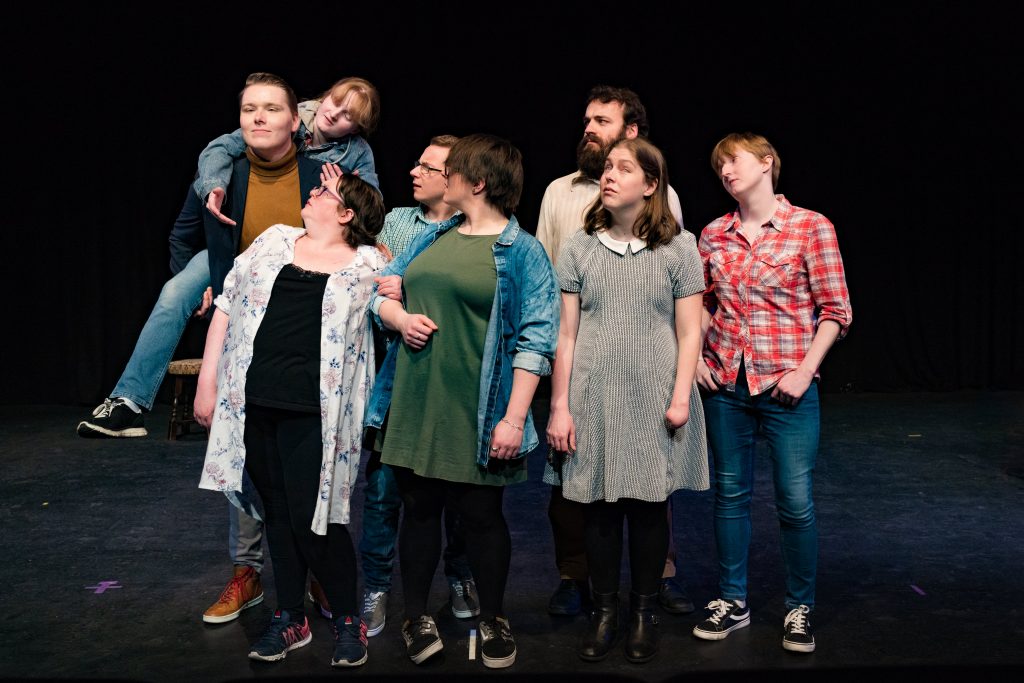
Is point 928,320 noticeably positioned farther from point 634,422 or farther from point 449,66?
point 634,422

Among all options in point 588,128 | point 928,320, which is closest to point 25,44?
point 588,128

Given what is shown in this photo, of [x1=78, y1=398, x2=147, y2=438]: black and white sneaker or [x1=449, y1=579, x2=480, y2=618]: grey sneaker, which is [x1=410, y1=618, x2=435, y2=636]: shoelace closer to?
[x1=449, y1=579, x2=480, y2=618]: grey sneaker

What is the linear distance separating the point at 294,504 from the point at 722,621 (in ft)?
3.91

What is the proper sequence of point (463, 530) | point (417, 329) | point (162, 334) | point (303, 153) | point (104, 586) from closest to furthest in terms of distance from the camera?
point (417, 329) → point (463, 530) → point (162, 334) → point (303, 153) → point (104, 586)

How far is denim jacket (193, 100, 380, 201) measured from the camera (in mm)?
2654

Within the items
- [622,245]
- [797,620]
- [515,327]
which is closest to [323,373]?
[515,327]

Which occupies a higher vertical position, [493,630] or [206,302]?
[206,302]

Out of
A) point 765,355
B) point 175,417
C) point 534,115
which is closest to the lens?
point 765,355

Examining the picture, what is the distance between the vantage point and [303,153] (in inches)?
109

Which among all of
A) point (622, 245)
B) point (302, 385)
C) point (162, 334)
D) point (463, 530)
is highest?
point (622, 245)

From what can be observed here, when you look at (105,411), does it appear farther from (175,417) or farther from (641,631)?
(175,417)

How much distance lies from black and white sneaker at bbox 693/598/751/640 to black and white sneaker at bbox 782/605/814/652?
0.13 meters

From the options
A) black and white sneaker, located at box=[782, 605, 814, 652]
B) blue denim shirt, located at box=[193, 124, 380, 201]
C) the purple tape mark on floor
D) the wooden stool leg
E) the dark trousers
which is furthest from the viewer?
the wooden stool leg

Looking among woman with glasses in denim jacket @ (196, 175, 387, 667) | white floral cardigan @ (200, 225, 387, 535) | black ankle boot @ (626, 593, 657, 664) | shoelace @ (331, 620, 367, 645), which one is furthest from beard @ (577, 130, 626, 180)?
shoelace @ (331, 620, 367, 645)
